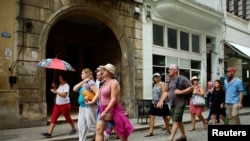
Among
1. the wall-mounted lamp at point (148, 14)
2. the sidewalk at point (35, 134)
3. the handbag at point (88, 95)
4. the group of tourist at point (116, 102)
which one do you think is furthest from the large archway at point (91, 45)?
the handbag at point (88, 95)

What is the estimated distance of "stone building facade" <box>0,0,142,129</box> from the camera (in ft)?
35.5

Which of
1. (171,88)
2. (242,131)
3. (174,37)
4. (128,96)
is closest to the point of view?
(242,131)

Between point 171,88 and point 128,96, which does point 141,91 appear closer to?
point 128,96

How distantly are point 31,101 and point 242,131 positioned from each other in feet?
28.4

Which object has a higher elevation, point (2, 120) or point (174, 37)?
point (174, 37)

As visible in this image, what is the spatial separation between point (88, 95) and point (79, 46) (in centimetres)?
1088

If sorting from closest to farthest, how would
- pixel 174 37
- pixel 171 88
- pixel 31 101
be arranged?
pixel 171 88 < pixel 31 101 < pixel 174 37

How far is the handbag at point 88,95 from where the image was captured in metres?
7.18

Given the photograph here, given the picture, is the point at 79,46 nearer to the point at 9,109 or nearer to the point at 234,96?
the point at 9,109

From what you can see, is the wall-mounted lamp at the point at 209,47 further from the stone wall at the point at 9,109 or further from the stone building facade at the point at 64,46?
the stone wall at the point at 9,109

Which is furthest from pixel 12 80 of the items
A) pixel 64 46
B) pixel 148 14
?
pixel 148 14

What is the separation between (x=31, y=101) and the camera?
11023 mm

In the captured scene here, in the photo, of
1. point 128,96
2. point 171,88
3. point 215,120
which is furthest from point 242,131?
point 128,96

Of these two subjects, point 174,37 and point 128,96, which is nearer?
point 128,96
